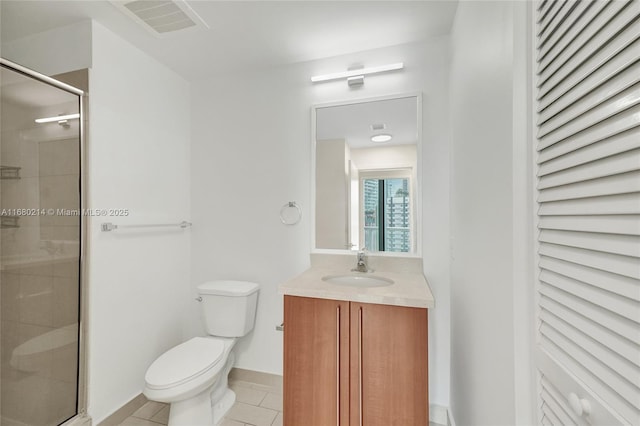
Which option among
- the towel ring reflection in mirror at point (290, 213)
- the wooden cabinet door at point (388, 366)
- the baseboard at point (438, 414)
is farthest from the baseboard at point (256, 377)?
the towel ring reflection in mirror at point (290, 213)

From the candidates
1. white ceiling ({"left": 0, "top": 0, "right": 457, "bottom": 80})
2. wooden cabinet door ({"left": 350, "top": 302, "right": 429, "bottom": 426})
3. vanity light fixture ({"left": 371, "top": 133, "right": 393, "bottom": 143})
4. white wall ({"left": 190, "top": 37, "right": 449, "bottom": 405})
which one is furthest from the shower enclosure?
vanity light fixture ({"left": 371, "top": 133, "right": 393, "bottom": 143})

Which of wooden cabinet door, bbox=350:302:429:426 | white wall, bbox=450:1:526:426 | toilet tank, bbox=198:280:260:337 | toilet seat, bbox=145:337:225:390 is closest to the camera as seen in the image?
white wall, bbox=450:1:526:426

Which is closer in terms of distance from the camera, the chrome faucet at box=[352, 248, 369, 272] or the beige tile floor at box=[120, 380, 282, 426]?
the beige tile floor at box=[120, 380, 282, 426]

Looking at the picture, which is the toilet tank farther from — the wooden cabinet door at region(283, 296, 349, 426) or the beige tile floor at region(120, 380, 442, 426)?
the wooden cabinet door at region(283, 296, 349, 426)

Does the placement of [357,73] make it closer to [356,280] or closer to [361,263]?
[361,263]

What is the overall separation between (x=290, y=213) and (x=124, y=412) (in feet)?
5.24

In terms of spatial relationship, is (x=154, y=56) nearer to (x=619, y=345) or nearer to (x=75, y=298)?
(x=75, y=298)

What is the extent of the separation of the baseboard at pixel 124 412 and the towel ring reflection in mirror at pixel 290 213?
148cm

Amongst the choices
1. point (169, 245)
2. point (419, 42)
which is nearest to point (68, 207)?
point (169, 245)

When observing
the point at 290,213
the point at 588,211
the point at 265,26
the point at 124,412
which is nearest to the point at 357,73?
the point at 265,26

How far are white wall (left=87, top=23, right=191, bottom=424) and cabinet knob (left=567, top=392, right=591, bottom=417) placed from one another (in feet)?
6.60

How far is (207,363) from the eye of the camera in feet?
4.98

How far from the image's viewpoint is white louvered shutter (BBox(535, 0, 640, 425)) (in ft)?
1.32

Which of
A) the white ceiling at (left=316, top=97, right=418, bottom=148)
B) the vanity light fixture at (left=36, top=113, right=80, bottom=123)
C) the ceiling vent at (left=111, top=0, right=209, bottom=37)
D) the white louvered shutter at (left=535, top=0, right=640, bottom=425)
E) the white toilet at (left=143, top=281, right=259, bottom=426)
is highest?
the ceiling vent at (left=111, top=0, right=209, bottom=37)
